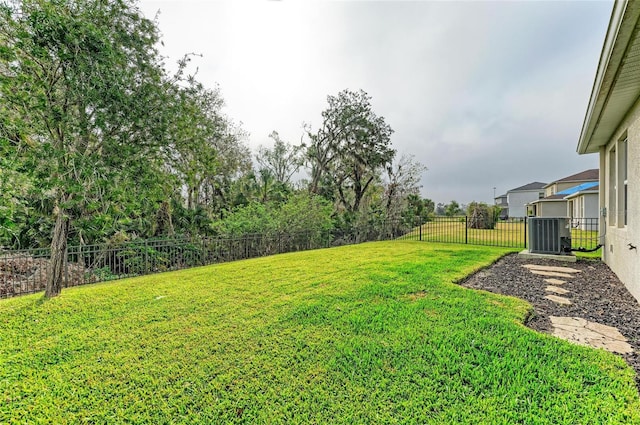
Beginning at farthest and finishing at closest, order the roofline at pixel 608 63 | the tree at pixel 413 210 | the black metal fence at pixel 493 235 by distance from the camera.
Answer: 1. the tree at pixel 413 210
2. the black metal fence at pixel 493 235
3. the roofline at pixel 608 63

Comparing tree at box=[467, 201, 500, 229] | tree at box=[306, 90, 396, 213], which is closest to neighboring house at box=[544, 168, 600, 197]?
tree at box=[467, 201, 500, 229]

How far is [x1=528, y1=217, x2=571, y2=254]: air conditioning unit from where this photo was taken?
7102mm

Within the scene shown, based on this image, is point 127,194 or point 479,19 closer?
point 127,194

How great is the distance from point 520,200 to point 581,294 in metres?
40.3

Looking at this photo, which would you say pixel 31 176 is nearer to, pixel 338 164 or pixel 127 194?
pixel 127 194

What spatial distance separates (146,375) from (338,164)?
1469 centimetres

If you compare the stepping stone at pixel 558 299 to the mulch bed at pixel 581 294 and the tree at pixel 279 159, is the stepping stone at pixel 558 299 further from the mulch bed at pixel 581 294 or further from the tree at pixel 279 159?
the tree at pixel 279 159

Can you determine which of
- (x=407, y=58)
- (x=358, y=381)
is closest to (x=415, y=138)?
(x=407, y=58)

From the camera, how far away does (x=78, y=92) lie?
13.4ft

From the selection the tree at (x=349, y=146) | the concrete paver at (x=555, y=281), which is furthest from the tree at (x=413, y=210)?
the concrete paver at (x=555, y=281)

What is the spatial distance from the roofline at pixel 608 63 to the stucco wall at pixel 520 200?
37.7 metres

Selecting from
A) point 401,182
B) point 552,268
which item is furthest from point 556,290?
point 401,182

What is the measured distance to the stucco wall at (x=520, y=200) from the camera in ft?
118

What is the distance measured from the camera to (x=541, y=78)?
9.55 metres
